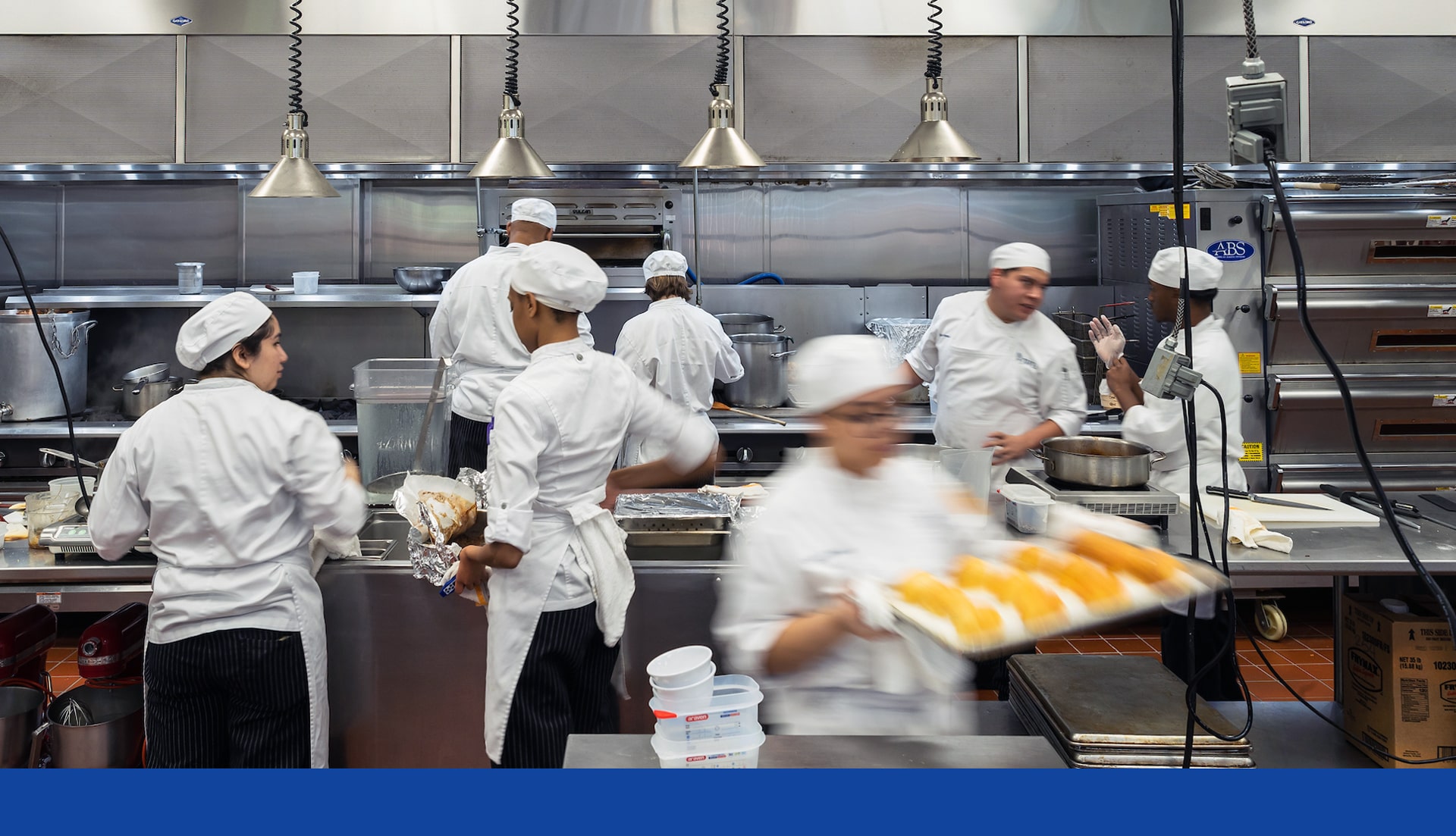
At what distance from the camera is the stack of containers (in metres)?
1.71

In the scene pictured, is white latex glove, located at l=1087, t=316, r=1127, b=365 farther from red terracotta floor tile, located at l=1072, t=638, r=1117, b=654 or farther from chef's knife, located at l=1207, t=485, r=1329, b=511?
red terracotta floor tile, located at l=1072, t=638, r=1117, b=654

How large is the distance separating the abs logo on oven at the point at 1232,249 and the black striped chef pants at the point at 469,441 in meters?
3.25

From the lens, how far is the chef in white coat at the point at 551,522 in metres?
2.25

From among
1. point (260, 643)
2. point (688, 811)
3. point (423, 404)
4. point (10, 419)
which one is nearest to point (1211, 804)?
point (688, 811)

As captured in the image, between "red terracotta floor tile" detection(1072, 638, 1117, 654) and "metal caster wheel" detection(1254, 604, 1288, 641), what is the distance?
66 cm

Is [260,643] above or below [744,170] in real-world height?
below

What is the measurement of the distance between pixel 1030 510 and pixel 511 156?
88.7 inches

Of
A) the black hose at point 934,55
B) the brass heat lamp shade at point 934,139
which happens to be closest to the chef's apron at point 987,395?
the brass heat lamp shade at point 934,139

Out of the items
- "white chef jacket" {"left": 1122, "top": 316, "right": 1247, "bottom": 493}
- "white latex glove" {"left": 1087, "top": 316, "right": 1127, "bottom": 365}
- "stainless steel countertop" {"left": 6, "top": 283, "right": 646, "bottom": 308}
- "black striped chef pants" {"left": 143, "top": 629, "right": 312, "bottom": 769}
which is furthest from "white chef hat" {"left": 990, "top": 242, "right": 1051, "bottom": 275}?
"black striped chef pants" {"left": 143, "top": 629, "right": 312, "bottom": 769}

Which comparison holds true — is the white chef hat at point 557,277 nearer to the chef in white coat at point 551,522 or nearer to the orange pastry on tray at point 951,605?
the chef in white coat at point 551,522

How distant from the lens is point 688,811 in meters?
0.73

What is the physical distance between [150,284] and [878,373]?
5450 millimetres

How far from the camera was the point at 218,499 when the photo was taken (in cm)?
224

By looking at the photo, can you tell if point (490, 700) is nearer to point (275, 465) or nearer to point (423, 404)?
point (275, 465)
